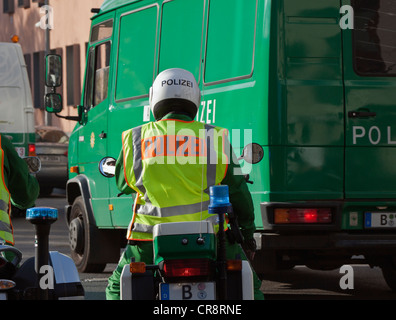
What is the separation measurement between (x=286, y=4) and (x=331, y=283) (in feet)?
11.4

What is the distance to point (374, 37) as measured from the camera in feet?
29.9

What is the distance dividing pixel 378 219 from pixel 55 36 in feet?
110

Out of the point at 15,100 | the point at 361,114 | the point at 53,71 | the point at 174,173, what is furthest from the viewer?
the point at 15,100

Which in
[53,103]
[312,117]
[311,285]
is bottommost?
[311,285]

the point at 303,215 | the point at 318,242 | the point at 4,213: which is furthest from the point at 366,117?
the point at 4,213

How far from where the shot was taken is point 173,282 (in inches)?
199

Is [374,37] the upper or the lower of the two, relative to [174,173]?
upper

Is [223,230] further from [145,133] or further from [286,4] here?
[286,4]

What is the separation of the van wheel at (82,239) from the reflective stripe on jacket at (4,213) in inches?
254

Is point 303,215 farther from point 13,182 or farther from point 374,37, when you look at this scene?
point 13,182

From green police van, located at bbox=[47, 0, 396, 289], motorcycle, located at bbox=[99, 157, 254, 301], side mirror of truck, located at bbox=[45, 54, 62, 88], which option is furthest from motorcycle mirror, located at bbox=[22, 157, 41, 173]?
side mirror of truck, located at bbox=[45, 54, 62, 88]

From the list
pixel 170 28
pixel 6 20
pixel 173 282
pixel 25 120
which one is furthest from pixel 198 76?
pixel 6 20

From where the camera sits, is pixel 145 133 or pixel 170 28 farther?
pixel 170 28

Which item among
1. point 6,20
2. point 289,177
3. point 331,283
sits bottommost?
point 331,283
